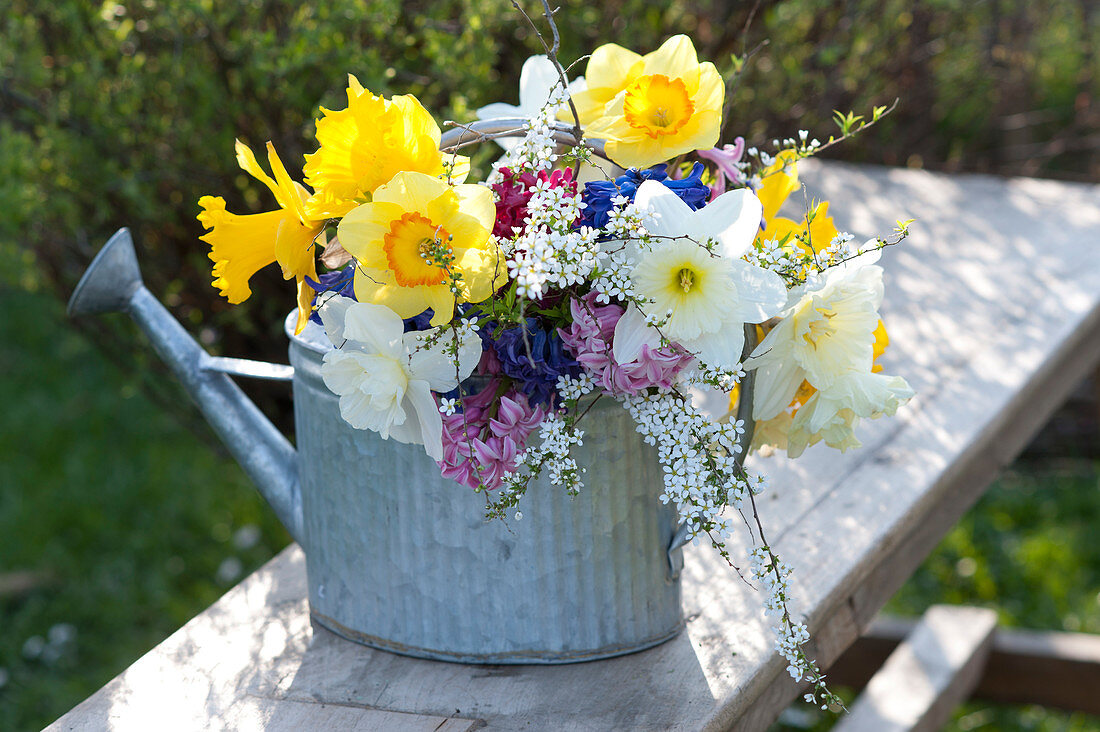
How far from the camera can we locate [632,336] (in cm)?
66

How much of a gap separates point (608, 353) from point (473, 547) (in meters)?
0.19

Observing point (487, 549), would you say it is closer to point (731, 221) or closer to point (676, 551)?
point (676, 551)

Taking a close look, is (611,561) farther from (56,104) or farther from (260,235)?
(56,104)

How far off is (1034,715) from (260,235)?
80.0 inches

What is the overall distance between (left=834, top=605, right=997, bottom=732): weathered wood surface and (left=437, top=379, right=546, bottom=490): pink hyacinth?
1.09 meters

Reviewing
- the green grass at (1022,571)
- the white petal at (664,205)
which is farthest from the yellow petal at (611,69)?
the green grass at (1022,571)

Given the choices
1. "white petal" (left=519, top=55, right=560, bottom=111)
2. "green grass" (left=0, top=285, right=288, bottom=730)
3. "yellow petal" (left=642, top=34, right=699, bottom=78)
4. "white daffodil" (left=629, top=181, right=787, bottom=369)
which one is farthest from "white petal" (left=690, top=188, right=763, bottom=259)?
"green grass" (left=0, top=285, right=288, bottom=730)

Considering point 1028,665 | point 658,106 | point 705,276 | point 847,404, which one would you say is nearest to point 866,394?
point 847,404

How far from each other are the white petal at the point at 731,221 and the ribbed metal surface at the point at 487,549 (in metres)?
0.15

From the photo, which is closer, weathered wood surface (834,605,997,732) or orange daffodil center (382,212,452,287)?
orange daffodil center (382,212,452,287)

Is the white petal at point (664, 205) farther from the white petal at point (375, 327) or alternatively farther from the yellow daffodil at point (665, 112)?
the white petal at point (375, 327)

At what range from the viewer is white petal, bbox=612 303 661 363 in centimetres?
66

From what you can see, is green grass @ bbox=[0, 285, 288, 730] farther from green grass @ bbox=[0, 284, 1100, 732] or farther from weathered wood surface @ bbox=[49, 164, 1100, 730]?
weathered wood surface @ bbox=[49, 164, 1100, 730]

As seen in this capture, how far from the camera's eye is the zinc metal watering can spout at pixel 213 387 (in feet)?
2.86
